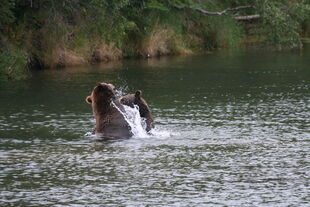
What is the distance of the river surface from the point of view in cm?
1198

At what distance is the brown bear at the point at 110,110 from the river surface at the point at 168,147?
300 millimetres

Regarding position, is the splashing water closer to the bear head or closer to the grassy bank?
the bear head

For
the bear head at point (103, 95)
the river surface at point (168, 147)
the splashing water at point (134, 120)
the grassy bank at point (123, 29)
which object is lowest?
the river surface at point (168, 147)

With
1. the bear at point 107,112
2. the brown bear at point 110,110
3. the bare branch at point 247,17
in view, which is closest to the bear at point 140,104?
the brown bear at point 110,110

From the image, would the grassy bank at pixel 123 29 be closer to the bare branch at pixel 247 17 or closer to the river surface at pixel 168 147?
the bare branch at pixel 247 17

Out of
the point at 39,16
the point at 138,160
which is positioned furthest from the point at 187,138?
the point at 39,16

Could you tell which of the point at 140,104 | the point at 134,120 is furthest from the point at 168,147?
the point at 140,104

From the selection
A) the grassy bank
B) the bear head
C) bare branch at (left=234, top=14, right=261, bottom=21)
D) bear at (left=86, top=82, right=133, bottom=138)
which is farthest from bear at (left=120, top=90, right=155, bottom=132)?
bare branch at (left=234, top=14, right=261, bottom=21)

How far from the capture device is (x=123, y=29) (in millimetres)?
34719

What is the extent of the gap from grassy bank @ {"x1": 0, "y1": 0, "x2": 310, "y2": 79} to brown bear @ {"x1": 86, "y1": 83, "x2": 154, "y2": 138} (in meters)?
11.9

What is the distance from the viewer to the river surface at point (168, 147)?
11977 millimetres

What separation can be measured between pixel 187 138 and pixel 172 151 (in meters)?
1.51

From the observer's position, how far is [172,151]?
1543 cm

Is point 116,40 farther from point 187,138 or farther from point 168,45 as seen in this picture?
point 187,138
